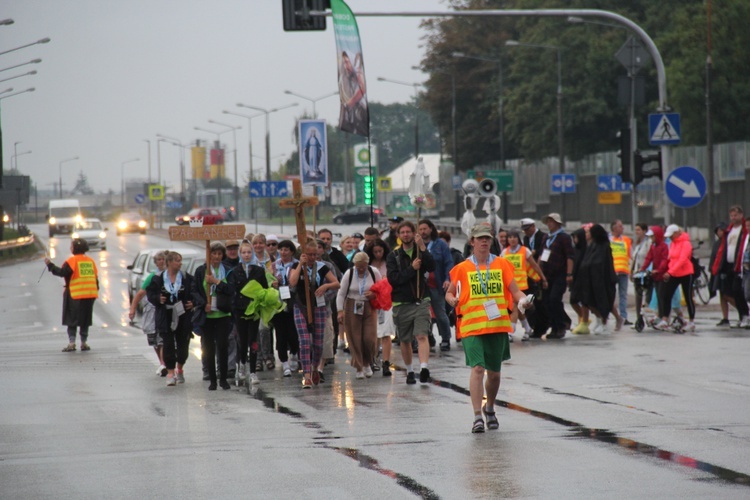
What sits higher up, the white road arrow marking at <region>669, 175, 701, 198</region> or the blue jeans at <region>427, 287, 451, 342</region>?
the white road arrow marking at <region>669, 175, 701, 198</region>

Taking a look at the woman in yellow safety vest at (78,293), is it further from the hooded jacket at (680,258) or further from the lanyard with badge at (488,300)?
the lanyard with badge at (488,300)

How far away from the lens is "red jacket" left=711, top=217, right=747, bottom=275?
1938cm

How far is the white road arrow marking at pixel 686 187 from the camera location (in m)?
21.7

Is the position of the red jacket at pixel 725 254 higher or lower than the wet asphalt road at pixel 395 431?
higher

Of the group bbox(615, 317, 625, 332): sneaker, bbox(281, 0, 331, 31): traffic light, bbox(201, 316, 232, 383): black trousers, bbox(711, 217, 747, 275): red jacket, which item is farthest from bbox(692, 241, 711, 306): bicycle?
bbox(201, 316, 232, 383): black trousers

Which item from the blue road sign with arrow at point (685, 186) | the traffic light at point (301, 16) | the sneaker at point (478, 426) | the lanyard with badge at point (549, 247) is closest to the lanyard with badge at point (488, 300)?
the sneaker at point (478, 426)

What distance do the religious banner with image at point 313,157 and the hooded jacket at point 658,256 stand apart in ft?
19.7

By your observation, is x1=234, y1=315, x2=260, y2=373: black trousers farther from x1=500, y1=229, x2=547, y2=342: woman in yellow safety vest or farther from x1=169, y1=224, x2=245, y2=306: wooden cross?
x1=500, y1=229, x2=547, y2=342: woman in yellow safety vest

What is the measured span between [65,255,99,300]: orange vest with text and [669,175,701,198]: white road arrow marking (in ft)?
31.6

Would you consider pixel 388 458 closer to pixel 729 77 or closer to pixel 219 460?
pixel 219 460

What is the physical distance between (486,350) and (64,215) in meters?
79.6

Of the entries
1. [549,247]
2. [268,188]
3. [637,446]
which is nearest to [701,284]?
[549,247]

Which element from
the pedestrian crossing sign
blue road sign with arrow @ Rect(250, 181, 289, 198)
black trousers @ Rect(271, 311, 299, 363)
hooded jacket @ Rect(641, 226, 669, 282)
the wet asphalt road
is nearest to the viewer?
the wet asphalt road

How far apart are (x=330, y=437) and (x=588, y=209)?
61171mm
